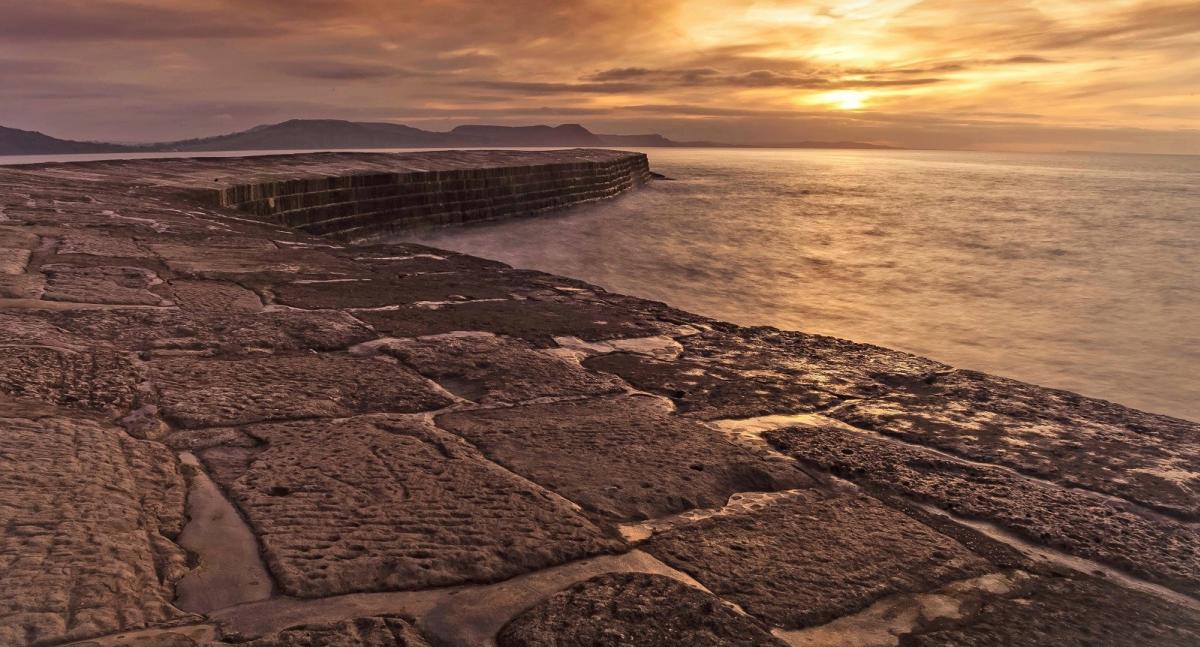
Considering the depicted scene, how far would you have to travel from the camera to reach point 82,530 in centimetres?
170

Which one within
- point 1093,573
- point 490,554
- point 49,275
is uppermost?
point 49,275

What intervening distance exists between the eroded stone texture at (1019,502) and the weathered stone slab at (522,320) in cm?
142

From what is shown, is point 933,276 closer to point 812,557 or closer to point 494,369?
point 494,369

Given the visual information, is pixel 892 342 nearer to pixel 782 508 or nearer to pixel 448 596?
pixel 782 508

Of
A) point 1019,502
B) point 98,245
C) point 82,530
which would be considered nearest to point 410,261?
point 98,245

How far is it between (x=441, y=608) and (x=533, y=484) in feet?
1.99

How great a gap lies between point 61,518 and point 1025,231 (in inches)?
1053

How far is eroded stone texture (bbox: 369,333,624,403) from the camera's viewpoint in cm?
303

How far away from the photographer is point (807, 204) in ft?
115

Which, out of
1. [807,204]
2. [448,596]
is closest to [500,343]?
[448,596]

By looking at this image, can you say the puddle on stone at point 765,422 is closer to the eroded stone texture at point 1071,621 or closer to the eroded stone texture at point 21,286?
the eroded stone texture at point 1071,621

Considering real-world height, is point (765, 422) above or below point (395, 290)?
below

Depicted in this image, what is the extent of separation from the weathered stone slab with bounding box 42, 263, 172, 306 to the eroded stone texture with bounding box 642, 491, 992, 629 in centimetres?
288

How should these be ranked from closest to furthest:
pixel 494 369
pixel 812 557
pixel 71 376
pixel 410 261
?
pixel 812 557 → pixel 71 376 → pixel 494 369 → pixel 410 261
